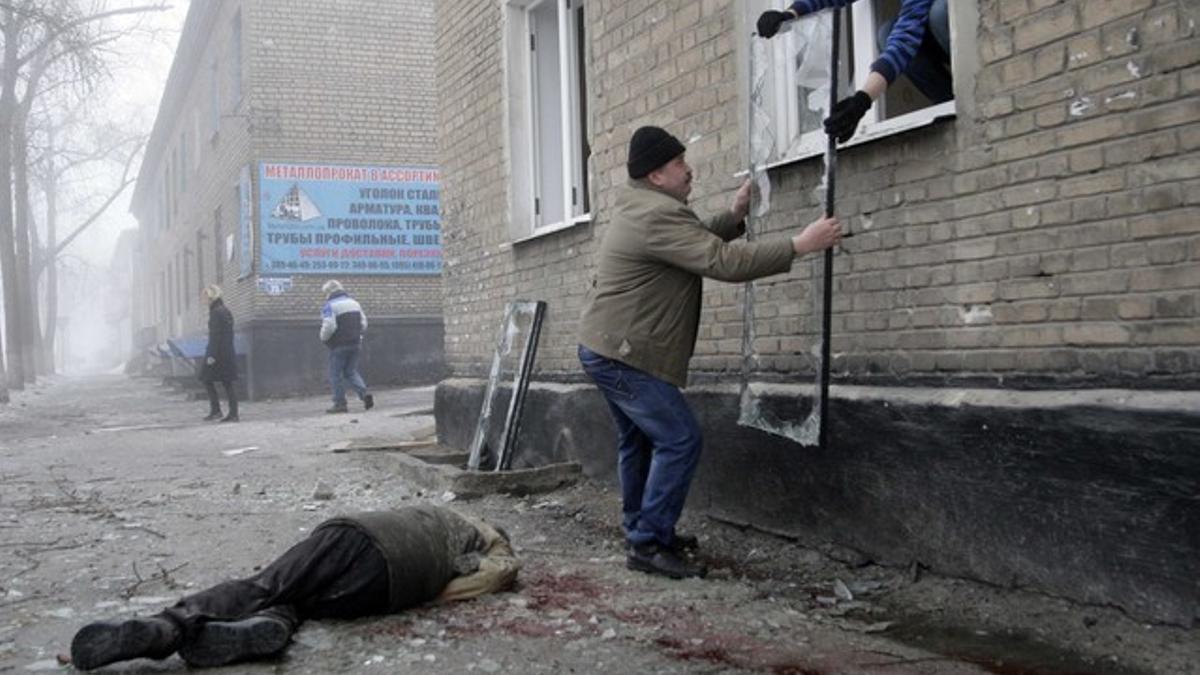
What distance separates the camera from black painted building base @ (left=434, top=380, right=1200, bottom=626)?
2.90m

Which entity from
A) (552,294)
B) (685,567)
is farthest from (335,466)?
(685,567)

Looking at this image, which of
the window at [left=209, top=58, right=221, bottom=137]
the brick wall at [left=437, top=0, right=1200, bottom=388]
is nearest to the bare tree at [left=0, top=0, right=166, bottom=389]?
the window at [left=209, top=58, right=221, bottom=137]

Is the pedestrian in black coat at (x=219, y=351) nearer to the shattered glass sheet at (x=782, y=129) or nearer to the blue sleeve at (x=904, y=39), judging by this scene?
the shattered glass sheet at (x=782, y=129)

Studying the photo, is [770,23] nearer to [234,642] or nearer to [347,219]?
[234,642]

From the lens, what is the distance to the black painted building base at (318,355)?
15320 millimetres

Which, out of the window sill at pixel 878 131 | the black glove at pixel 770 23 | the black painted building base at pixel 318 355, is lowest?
the black painted building base at pixel 318 355

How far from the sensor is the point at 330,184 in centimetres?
1574

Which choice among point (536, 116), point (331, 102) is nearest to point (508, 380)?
point (536, 116)

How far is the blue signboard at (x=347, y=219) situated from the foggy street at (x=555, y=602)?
357 inches

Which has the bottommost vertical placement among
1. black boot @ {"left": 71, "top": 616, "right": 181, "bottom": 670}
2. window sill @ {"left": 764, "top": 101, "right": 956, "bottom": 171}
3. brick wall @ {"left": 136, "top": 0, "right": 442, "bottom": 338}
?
black boot @ {"left": 71, "top": 616, "right": 181, "bottom": 670}

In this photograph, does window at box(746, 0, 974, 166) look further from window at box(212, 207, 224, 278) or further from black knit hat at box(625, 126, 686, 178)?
window at box(212, 207, 224, 278)

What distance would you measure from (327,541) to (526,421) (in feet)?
11.1

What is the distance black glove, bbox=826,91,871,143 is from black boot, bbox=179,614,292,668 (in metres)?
2.51

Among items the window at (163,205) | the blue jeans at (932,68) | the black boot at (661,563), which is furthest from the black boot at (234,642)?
the window at (163,205)
